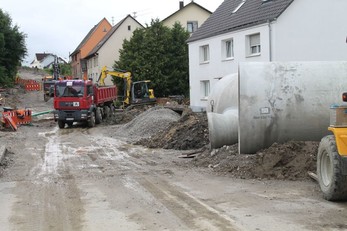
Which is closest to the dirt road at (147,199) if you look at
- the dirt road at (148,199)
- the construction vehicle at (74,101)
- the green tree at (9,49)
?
the dirt road at (148,199)

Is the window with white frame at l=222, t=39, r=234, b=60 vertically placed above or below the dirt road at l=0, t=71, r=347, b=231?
above

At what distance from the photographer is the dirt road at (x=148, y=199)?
6.52 m

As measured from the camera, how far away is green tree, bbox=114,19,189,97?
41.7 m

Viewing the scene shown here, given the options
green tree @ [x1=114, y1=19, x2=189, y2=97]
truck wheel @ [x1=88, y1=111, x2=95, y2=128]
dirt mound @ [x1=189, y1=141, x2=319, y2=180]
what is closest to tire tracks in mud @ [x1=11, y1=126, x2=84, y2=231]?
dirt mound @ [x1=189, y1=141, x2=319, y2=180]

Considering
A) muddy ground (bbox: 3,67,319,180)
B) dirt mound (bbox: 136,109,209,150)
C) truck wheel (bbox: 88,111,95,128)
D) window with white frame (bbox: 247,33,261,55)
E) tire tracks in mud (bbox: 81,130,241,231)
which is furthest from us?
truck wheel (bbox: 88,111,95,128)

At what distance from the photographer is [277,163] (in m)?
10.2

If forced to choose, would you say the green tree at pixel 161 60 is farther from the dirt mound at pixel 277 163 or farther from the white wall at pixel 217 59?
the dirt mound at pixel 277 163

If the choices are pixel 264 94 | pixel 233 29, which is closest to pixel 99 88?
pixel 233 29

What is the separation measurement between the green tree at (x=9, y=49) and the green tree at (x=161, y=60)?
1797cm

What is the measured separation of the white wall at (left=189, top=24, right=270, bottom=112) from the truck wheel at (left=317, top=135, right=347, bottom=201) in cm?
1631

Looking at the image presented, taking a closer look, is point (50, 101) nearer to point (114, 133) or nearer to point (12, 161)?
point (114, 133)

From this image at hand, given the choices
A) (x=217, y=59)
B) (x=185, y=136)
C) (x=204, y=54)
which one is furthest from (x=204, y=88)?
(x=185, y=136)

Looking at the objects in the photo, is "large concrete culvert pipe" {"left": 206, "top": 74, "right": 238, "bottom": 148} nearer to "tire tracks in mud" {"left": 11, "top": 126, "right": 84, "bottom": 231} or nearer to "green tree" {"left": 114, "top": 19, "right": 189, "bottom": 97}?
"tire tracks in mud" {"left": 11, "top": 126, "right": 84, "bottom": 231}

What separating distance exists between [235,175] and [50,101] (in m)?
39.8
